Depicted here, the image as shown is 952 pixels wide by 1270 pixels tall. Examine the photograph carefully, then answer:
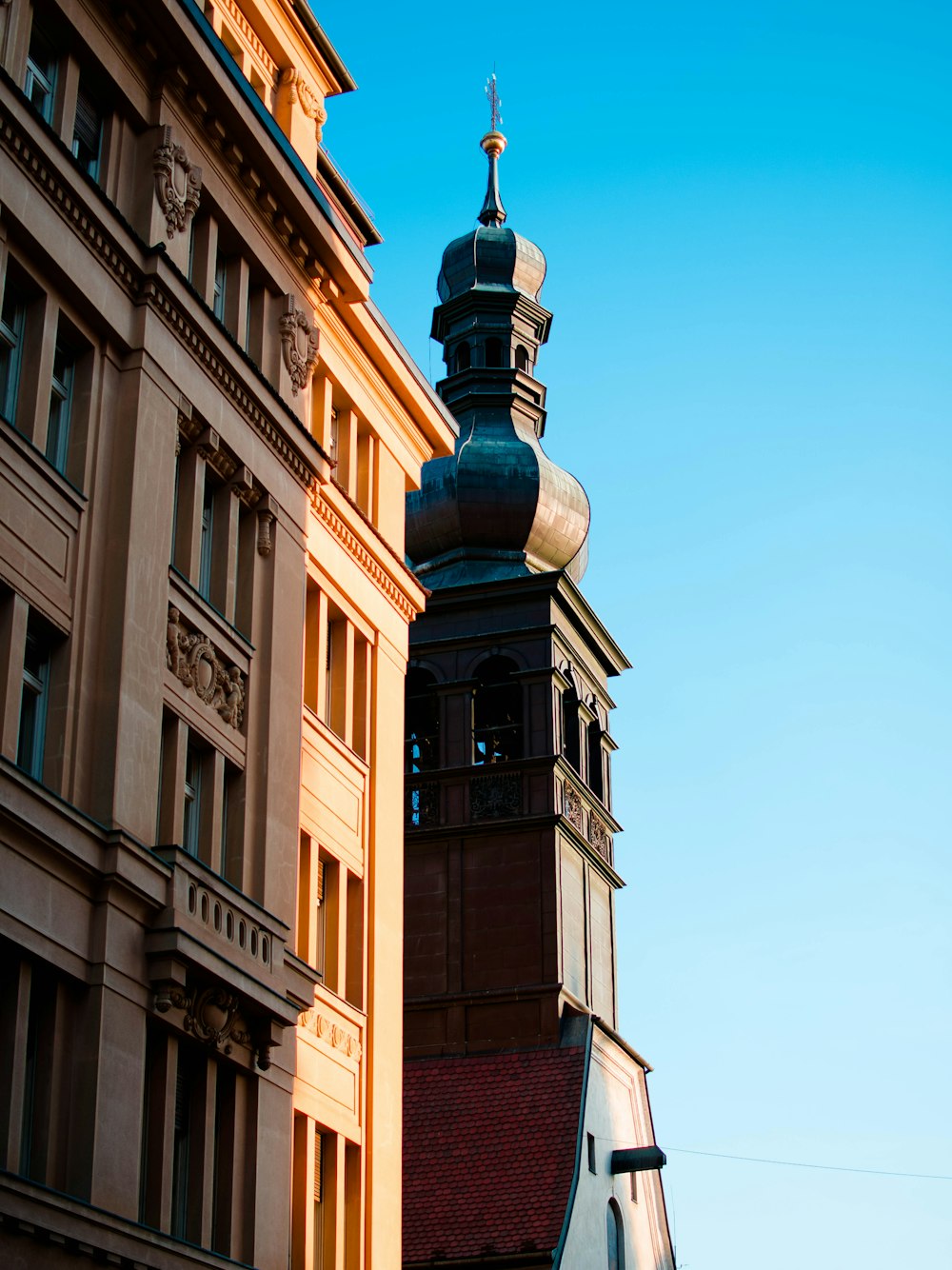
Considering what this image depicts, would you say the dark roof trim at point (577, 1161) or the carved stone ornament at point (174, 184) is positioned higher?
the carved stone ornament at point (174, 184)

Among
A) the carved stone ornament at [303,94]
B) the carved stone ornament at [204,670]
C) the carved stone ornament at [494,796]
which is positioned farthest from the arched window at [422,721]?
the carved stone ornament at [204,670]

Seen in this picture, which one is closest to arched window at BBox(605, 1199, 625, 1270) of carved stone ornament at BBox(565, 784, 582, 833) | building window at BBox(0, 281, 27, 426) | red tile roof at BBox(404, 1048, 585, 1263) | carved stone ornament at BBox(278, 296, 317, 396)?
red tile roof at BBox(404, 1048, 585, 1263)

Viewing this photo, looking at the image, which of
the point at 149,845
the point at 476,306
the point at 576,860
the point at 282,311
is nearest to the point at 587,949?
the point at 576,860

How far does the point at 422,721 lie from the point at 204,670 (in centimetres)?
2714

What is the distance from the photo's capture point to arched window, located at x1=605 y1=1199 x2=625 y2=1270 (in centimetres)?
4504

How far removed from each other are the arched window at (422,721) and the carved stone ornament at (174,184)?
25.9 meters

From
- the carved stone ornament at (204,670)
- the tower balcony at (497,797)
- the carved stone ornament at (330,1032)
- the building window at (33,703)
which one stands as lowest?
the carved stone ornament at (330,1032)

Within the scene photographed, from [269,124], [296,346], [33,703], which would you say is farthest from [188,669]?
[269,124]

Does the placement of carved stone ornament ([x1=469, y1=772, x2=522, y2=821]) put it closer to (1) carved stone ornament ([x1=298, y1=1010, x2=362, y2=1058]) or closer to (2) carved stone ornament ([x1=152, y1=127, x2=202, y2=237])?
(1) carved stone ornament ([x1=298, y1=1010, x2=362, y2=1058])

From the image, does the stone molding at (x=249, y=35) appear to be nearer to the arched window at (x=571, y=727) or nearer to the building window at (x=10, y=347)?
the building window at (x=10, y=347)

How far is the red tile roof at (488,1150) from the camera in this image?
41312mm

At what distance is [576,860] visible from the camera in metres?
49.1

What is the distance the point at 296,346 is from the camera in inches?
1102

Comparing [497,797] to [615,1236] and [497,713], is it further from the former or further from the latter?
[615,1236]
